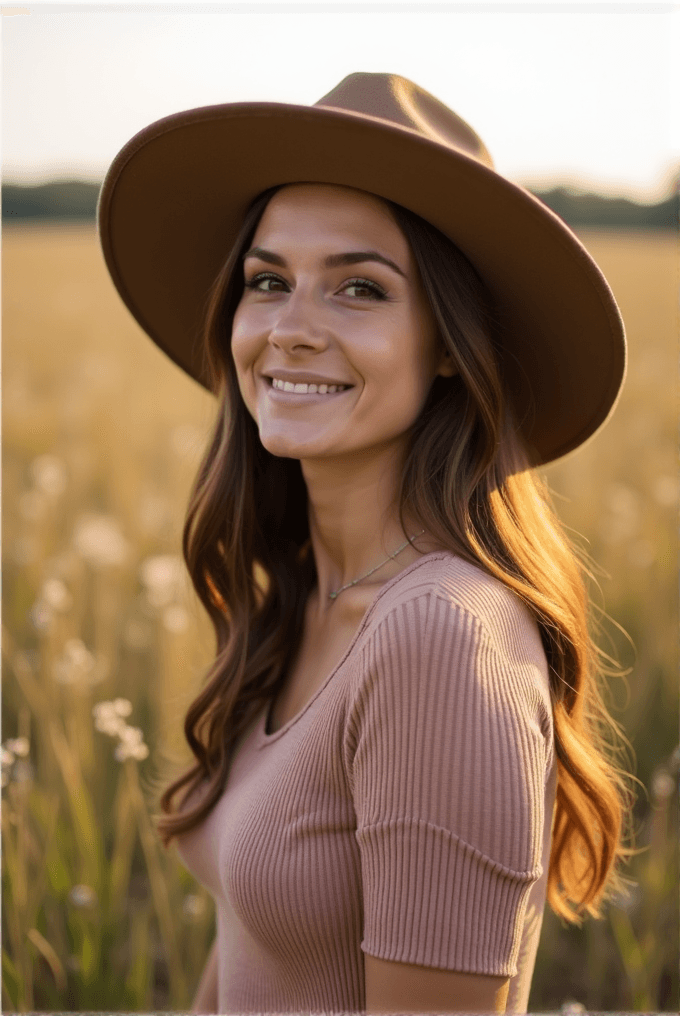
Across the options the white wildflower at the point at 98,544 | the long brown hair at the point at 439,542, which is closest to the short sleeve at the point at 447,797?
the long brown hair at the point at 439,542

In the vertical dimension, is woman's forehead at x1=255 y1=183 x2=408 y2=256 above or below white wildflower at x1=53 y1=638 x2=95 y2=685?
above

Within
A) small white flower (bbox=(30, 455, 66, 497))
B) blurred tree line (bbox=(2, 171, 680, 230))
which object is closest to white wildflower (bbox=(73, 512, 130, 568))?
small white flower (bbox=(30, 455, 66, 497))

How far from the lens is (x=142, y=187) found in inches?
71.0

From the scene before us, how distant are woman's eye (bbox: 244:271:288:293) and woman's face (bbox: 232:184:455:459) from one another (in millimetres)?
27

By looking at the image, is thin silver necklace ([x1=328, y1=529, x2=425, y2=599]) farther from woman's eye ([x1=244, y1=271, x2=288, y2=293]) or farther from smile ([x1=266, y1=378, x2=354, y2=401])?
woman's eye ([x1=244, y1=271, x2=288, y2=293])

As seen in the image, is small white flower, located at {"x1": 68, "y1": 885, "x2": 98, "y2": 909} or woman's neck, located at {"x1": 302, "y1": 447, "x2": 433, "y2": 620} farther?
small white flower, located at {"x1": 68, "y1": 885, "x2": 98, "y2": 909}

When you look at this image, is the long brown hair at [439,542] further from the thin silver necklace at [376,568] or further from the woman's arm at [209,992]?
the woman's arm at [209,992]

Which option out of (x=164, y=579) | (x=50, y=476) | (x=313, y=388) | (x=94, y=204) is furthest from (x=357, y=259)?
(x=94, y=204)

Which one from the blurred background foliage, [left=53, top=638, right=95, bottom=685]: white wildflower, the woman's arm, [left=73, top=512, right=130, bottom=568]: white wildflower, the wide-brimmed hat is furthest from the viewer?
[left=73, top=512, right=130, bottom=568]: white wildflower

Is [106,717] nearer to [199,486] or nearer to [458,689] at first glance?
[199,486]

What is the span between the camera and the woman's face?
152 centimetres

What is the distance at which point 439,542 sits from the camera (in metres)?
1.50

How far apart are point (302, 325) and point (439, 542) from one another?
43 centimetres

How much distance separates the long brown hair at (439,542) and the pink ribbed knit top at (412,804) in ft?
0.36
